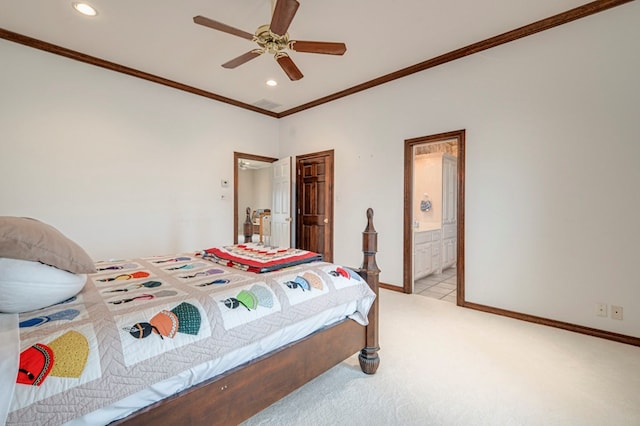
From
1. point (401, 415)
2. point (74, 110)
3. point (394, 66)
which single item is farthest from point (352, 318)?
point (74, 110)

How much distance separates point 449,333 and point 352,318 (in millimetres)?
1278

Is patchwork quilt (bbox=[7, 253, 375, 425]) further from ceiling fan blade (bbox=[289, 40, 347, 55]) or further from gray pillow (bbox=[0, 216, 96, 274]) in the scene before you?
ceiling fan blade (bbox=[289, 40, 347, 55])

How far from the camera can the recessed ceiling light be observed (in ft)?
8.64

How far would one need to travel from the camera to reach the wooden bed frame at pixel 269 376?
1144mm

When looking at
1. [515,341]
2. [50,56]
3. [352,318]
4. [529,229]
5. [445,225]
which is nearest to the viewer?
[352,318]

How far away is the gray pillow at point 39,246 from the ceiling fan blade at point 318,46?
2.14 m

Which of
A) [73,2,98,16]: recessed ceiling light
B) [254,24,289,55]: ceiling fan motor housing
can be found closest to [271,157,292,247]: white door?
[254,24,289,55]: ceiling fan motor housing

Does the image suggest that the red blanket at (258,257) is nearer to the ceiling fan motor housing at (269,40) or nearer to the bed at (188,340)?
the bed at (188,340)

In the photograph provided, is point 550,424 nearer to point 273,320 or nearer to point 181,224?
point 273,320

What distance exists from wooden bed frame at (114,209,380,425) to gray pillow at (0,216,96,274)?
700 mm

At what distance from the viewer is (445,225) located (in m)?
5.38

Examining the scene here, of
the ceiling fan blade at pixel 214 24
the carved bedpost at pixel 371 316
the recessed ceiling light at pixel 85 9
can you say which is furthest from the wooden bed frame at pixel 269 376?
the recessed ceiling light at pixel 85 9

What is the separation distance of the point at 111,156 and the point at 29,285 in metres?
3.12

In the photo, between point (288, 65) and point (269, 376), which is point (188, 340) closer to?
point (269, 376)
